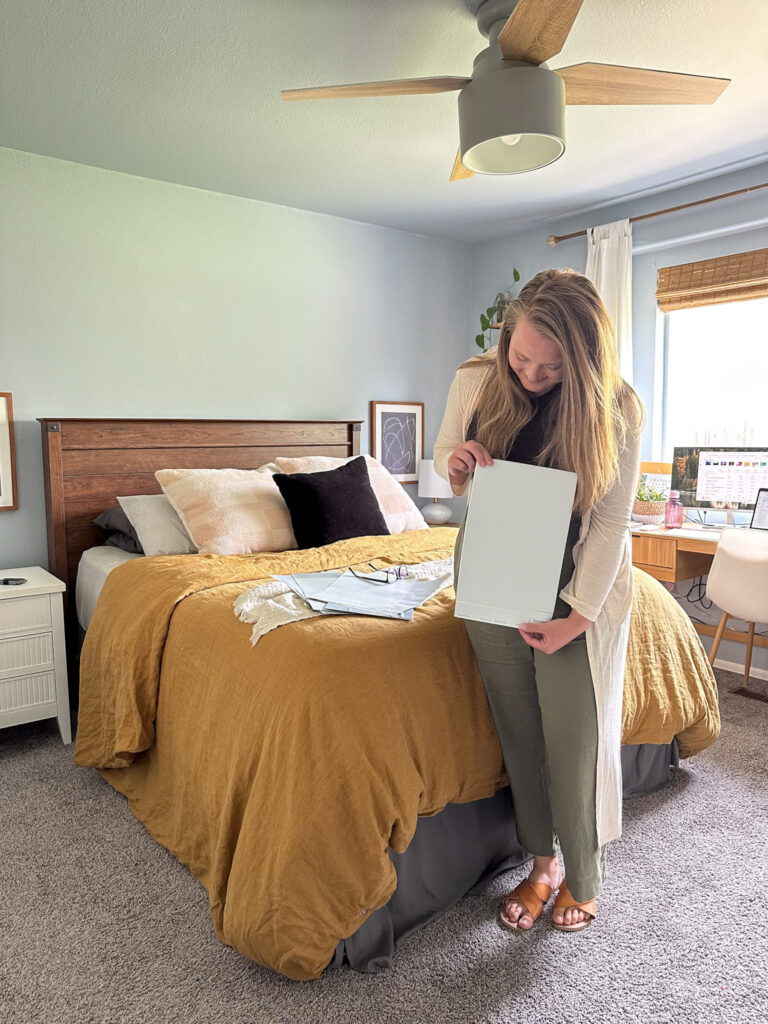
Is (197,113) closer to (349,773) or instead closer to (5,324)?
(5,324)

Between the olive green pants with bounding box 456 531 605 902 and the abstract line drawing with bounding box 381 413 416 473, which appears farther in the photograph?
the abstract line drawing with bounding box 381 413 416 473

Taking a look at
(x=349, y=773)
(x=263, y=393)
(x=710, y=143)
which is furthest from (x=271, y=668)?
(x=710, y=143)

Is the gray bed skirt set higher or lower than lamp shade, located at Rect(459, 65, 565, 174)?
lower

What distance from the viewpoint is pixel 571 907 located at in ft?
5.75

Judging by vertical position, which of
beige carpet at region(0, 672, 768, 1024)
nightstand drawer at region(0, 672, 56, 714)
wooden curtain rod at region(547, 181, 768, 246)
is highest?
wooden curtain rod at region(547, 181, 768, 246)

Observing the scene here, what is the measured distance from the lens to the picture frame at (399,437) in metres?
4.46

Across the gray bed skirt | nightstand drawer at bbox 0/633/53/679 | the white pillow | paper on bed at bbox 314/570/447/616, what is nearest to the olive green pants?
the gray bed skirt

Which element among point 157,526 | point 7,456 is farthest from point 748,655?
point 7,456

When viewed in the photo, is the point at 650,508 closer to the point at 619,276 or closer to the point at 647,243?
the point at 619,276

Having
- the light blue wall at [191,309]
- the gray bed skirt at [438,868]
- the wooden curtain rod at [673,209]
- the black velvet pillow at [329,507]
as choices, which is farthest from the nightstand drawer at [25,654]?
the wooden curtain rod at [673,209]

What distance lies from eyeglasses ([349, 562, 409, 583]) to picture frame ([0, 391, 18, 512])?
172 centimetres

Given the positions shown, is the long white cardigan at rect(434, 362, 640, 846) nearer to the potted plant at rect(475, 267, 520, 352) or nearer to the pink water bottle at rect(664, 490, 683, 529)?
the pink water bottle at rect(664, 490, 683, 529)

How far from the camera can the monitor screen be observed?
11.7 feet

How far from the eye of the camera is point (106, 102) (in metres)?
2.63
